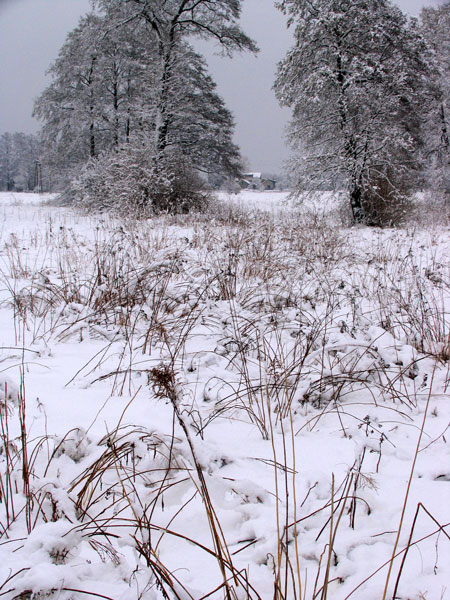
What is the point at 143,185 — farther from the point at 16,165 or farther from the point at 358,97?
the point at 16,165

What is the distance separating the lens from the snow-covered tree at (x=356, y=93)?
9188 millimetres

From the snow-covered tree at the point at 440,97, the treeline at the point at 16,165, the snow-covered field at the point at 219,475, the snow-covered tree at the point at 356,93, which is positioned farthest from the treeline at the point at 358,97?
the treeline at the point at 16,165

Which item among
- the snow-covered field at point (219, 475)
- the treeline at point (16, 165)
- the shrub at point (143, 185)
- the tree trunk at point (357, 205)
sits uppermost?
the treeline at point (16, 165)

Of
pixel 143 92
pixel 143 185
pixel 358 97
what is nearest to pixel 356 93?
pixel 358 97

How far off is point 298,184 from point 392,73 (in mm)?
3736

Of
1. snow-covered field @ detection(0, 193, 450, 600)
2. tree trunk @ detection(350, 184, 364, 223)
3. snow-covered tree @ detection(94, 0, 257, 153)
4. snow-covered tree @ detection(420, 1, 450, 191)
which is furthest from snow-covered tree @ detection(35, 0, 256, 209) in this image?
snow-covered field @ detection(0, 193, 450, 600)

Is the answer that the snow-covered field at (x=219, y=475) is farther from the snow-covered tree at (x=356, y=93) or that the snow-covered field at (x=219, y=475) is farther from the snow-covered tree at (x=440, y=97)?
the snow-covered tree at (x=440, y=97)

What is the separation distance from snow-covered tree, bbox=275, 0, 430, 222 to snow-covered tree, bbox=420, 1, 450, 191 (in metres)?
3.89

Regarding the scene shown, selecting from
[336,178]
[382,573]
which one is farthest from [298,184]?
[382,573]

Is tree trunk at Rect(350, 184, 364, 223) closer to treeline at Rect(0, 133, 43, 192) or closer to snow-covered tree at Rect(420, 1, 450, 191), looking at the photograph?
snow-covered tree at Rect(420, 1, 450, 191)

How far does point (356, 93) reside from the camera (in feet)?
29.8

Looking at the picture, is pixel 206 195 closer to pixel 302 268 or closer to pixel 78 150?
pixel 78 150

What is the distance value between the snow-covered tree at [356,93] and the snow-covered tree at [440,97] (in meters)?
3.89

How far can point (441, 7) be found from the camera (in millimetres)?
14602
